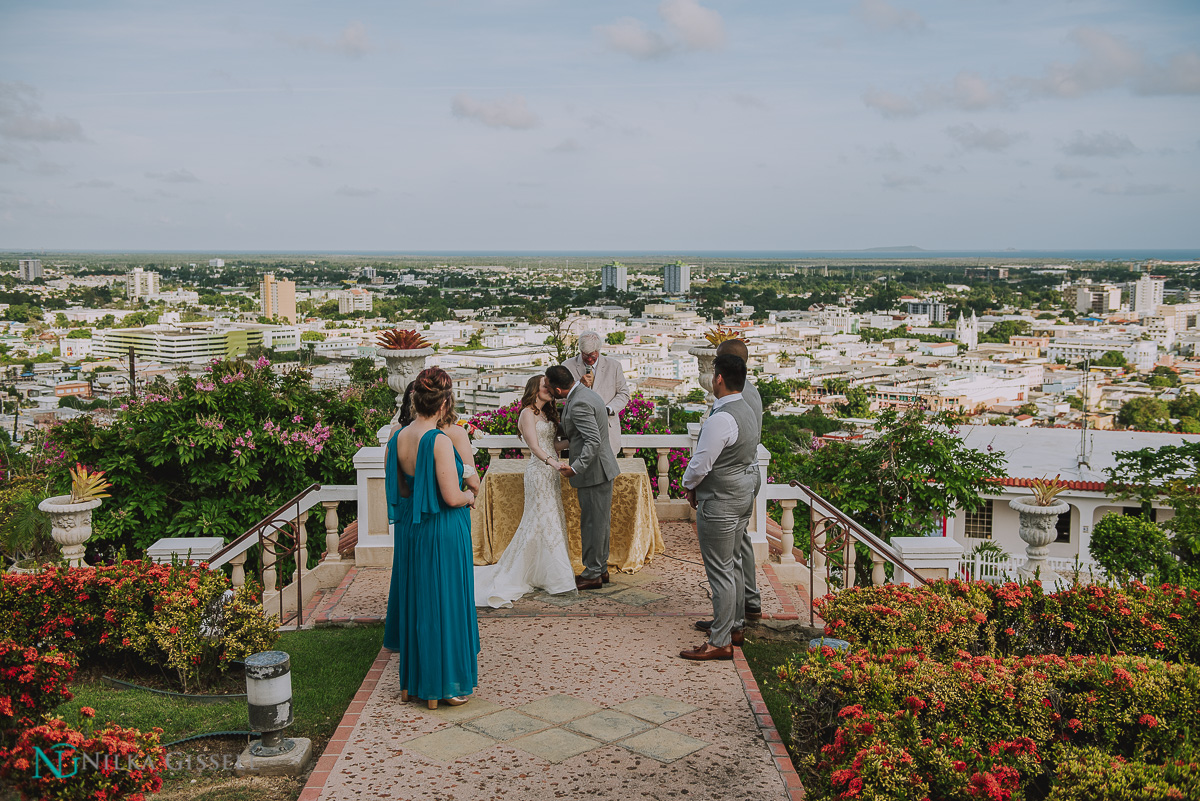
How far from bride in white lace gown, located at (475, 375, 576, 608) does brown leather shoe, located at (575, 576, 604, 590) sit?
0.13 m

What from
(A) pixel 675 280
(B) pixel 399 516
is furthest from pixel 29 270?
(B) pixel 399 516

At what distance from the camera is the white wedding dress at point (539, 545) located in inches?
230

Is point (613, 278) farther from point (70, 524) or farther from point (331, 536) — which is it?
point (70, 524)

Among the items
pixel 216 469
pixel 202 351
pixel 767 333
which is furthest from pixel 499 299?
pixel 216 469

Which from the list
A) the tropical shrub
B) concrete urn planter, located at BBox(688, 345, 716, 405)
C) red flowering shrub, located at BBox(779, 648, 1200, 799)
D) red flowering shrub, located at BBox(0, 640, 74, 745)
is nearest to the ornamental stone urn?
concrete urn planter, located at BBox(688, 345, 716, 405)

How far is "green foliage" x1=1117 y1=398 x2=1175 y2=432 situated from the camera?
6109 centimetres

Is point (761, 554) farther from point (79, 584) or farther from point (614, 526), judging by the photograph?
point (79, 584)

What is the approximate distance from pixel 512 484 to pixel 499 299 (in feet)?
417

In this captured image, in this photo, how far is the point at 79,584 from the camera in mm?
4453

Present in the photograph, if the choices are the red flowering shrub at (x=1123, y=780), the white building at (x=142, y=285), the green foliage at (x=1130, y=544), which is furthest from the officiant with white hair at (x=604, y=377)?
the white building at (x=142, y=285)

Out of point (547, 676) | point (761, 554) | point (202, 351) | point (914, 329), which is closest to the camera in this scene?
point (547, 676)

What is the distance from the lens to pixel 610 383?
658 cm

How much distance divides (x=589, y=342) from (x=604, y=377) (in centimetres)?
34

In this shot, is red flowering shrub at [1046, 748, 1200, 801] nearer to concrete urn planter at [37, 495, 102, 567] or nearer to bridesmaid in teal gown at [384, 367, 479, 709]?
bridesmaid in teal gown at [384, 367, 479, 709]
